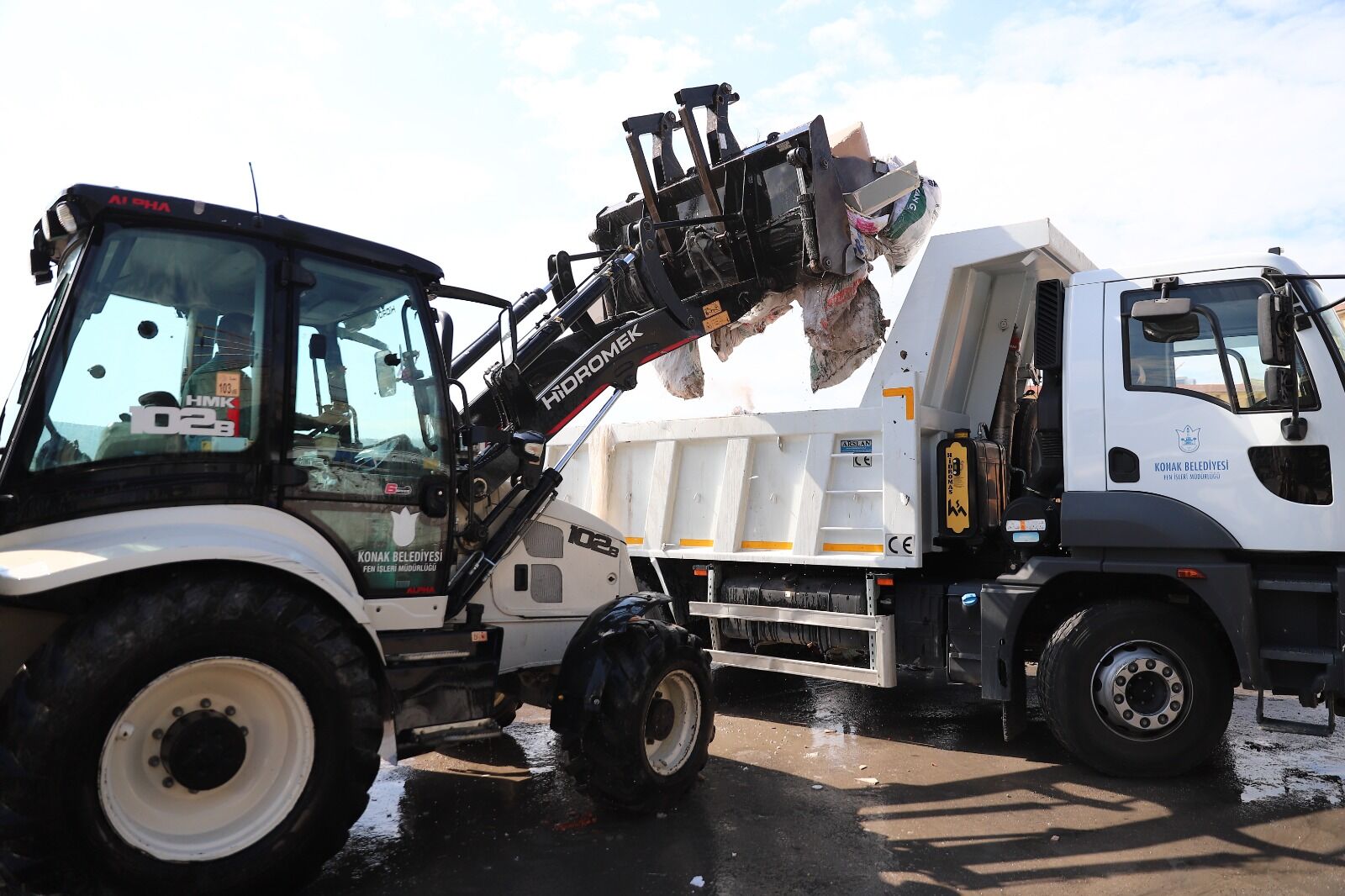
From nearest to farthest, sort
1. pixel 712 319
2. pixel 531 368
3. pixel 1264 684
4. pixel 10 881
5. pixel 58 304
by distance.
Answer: pixel 10 881, pixel 58 304, pixel 1264 684, pixel 531 368, pixel 712 319

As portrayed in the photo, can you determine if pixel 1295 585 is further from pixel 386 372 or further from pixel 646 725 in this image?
pixel 386 372

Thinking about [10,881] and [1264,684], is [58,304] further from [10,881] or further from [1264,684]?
[1264,684]

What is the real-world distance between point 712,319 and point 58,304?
3889 mm

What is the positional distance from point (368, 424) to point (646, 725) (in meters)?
1.96

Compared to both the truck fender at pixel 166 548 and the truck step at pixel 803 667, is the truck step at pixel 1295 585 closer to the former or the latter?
the truck step at pixel 803 667

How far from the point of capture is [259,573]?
3389 mm

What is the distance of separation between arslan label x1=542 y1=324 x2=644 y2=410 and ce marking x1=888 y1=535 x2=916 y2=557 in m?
2.14

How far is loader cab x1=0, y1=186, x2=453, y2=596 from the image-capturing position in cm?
321

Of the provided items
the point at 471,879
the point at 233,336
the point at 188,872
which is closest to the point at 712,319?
the point at 233,336

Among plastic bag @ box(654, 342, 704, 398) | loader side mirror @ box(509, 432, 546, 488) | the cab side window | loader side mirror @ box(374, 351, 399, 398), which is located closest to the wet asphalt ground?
loader side mirror @ box(509, 432, 546, 488)

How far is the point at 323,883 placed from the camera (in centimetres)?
375

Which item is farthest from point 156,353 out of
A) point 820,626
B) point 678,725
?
point 820,626

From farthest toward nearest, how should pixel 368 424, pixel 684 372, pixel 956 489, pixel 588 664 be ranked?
pixel 684 372 → pixel 956 489 → pixel 588 664 → pixel 368 424

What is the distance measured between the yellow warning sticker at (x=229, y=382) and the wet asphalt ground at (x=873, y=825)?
78.7 inches
